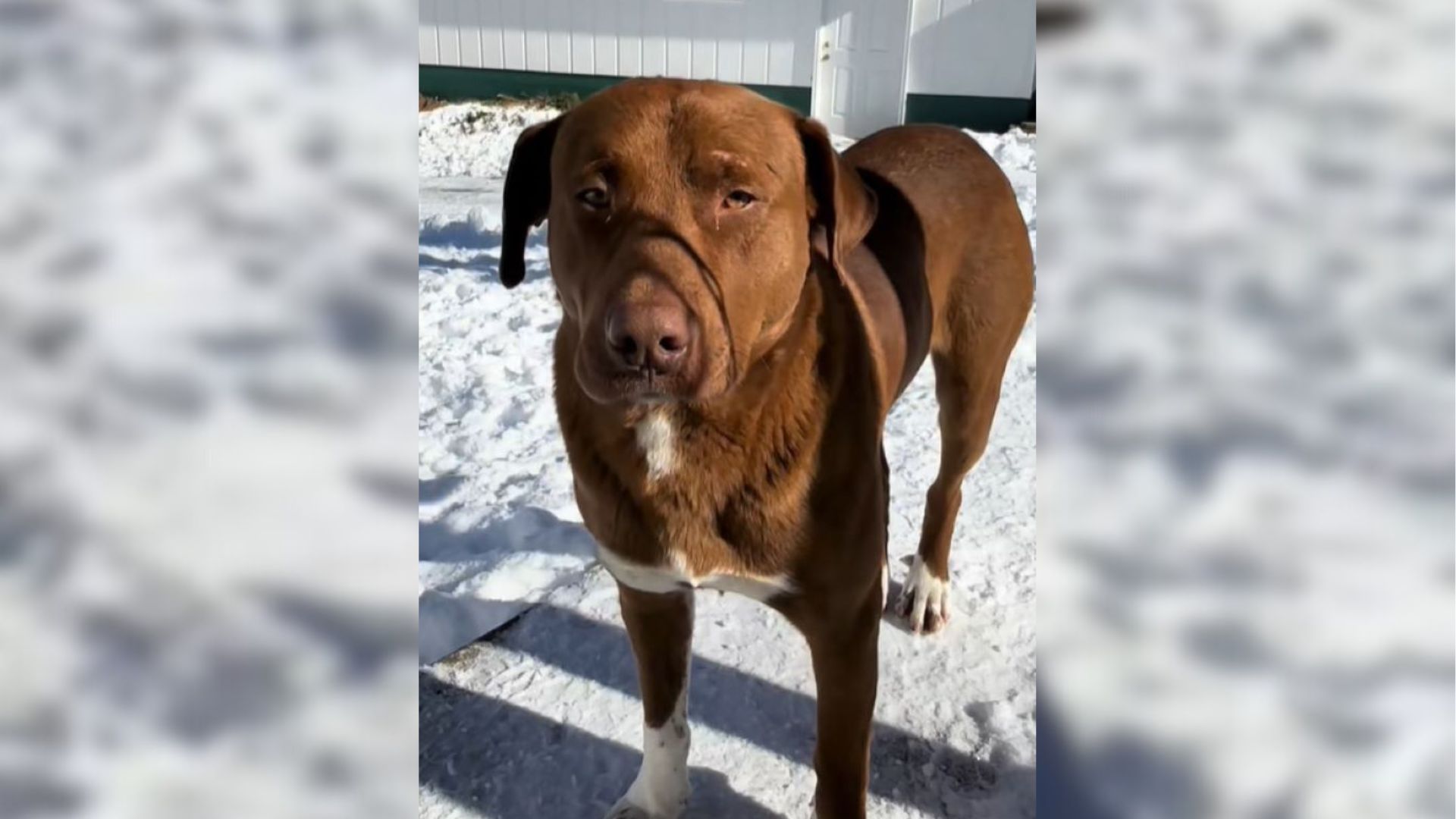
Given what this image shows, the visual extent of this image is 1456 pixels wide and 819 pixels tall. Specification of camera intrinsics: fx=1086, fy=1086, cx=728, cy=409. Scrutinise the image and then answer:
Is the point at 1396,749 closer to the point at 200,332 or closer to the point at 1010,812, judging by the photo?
the point at 200,332

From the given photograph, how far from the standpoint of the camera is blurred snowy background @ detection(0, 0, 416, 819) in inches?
22.1

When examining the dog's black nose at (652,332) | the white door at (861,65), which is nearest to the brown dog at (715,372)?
the dog's black nose at (652,332)

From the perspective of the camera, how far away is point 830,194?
7.04ft

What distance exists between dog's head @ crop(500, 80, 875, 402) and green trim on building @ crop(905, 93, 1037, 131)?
10142mm

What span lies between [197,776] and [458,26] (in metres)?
13.7

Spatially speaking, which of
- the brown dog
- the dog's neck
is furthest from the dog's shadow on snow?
the dog's neck

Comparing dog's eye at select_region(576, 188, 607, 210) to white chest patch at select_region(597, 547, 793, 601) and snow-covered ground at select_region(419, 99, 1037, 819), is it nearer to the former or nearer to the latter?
white chest patch at select_region(597, 547, 793, 601)

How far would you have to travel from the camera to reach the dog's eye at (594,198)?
1.95m

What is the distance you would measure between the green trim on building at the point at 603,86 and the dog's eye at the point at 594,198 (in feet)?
34.0

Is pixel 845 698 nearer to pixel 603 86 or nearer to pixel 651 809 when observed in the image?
pixel 651 809

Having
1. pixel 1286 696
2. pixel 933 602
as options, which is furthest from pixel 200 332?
pixel 933 602

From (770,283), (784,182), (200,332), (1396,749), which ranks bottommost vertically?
(770,283)

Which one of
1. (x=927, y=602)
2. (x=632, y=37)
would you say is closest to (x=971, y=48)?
(x=632, y=37)

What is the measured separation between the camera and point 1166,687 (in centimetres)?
54
